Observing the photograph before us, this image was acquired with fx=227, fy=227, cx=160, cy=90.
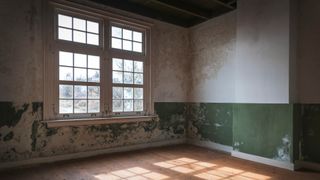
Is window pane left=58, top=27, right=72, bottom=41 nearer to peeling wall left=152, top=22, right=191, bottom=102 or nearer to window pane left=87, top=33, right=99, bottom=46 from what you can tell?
Result: window pane left=87, top=33, right=99, bottom=46

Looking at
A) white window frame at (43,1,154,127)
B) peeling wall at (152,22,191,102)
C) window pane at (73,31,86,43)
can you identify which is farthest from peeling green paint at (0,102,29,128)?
peeling wall at (152,22,191,102)

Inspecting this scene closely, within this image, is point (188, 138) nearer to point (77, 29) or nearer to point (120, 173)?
point (120, 173)

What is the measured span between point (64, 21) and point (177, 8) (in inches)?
100

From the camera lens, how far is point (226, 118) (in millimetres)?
5199

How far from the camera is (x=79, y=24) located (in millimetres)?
4539

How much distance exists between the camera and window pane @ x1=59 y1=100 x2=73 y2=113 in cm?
432

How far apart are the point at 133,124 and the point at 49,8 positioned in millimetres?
2906

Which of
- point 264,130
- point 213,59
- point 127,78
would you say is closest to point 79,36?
point 127,78

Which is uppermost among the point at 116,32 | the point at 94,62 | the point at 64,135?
the point at 116,32

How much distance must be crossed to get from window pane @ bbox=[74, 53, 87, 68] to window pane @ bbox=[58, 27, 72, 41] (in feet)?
1.14

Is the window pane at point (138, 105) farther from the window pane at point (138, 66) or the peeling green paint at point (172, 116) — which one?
the window pane at point (138, 66)

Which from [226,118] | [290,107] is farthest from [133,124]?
[290,107]

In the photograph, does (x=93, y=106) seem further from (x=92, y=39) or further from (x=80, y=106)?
(x=92, y=39)

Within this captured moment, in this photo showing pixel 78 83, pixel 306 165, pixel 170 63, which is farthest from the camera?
pixel 170 63
